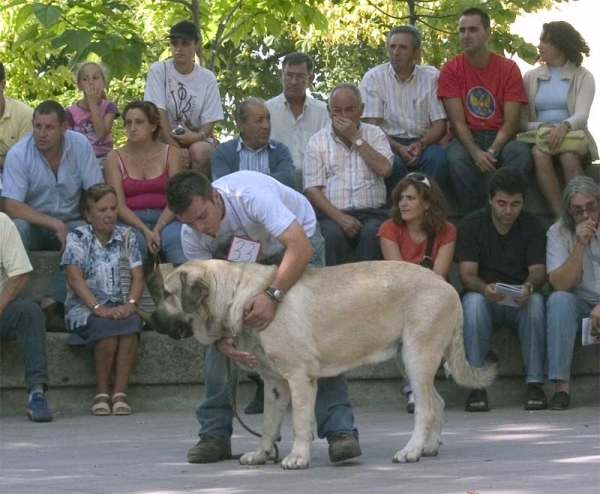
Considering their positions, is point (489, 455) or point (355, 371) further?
point (355, 371)

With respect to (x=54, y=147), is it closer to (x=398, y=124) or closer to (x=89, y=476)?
(x=398, y=124)

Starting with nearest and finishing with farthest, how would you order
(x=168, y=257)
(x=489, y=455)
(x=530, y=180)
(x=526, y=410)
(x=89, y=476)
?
(x=89, y=476) < (x=489, y=455) < (x=526, y=410) < (x=168, y=257) < (x=530, y=180)

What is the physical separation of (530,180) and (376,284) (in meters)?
4.93

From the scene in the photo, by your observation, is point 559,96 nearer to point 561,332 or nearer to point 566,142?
point 566,142

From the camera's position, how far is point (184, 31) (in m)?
13.1

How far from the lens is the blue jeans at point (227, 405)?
8.05 meters

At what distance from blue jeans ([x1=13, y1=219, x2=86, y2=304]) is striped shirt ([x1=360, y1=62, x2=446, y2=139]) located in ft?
9.52

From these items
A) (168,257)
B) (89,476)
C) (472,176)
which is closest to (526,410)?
(472,176)

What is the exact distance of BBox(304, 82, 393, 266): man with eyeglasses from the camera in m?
11.9

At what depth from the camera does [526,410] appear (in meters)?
10.7

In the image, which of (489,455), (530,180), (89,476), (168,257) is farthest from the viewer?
(530,180)

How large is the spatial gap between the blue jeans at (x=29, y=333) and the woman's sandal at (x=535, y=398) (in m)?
3.65

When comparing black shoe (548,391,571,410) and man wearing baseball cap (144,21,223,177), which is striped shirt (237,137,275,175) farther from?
black shoe (548,391,571,410)

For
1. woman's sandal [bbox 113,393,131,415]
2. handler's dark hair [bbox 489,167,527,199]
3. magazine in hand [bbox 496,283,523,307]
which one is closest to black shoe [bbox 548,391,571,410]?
magazine in hand [bbox 496,283,523,307]
